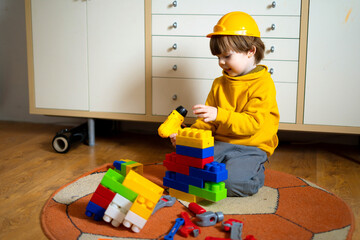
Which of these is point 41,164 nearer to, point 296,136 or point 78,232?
point 78,232

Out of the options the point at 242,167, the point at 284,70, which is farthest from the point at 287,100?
the point at 242,167

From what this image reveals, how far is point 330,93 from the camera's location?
1.56 m

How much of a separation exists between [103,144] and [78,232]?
0.96 metres

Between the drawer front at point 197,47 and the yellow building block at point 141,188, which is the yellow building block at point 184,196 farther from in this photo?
the drawer front at point 197,47

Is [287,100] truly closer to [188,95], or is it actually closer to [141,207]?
[188,95]

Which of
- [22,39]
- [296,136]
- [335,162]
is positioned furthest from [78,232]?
[22,39]

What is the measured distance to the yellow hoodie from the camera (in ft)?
3.91

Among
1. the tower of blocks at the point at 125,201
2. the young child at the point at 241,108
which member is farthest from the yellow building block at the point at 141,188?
the young child at the point at 241,108

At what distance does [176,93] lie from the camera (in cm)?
170

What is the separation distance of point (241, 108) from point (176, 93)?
0.49m

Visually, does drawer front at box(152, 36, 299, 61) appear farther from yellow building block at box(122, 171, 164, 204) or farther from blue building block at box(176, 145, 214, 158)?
yellow building block at box(122, 171, 164, 204)

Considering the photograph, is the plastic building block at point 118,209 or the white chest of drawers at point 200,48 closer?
the plastic building block at point 118,209

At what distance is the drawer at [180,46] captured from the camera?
1.62 metres

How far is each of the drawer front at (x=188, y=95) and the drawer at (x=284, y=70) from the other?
22 millimetres
